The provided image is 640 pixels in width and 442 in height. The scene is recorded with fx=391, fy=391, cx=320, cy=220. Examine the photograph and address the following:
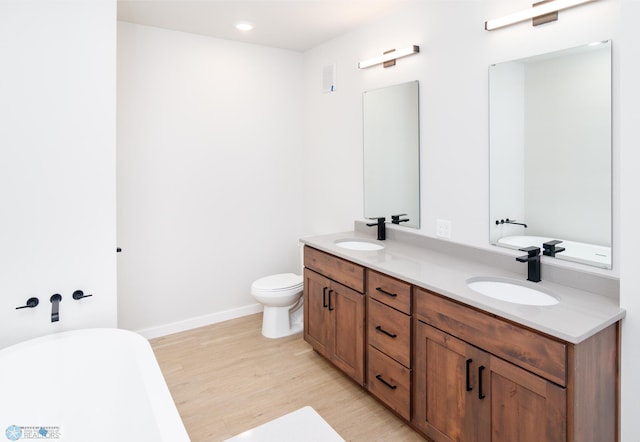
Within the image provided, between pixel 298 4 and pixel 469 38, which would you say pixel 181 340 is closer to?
pixel 298 4

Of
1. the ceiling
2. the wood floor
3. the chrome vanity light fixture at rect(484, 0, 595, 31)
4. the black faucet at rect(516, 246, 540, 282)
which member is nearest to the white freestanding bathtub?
the wood floor

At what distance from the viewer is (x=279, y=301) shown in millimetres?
3209

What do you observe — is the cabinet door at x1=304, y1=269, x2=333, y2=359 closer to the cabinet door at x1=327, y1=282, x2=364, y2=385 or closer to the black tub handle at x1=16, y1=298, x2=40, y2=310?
the cabinet door at x1=327, y1=282, x2=364, y2=385

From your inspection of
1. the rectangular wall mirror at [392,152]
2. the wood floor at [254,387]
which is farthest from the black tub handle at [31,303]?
the rectangular wall mirror at [392,152]

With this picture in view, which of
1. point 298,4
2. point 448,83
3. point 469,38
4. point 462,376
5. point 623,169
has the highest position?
point 298,4

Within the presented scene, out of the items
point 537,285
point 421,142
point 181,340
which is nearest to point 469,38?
point 421,142

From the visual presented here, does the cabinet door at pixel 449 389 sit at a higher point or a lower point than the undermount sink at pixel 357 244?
lower

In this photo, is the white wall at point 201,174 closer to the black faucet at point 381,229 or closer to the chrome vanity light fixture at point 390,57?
the chrome vanity light fixture at point 390,57

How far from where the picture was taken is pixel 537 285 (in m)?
1.87

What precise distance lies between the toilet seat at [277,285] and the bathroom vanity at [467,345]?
0.56 meters

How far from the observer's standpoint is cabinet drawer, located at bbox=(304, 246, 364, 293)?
7.89 ft

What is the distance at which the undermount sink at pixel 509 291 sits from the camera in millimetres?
1856

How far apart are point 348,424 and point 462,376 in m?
0.80

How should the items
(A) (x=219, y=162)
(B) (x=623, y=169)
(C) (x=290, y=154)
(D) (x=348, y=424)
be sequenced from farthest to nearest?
(C) (x=290, y=154) < (A) (x=219, y=162) < (D) (x=348, y=424) < (B) (x=623, y=169)
